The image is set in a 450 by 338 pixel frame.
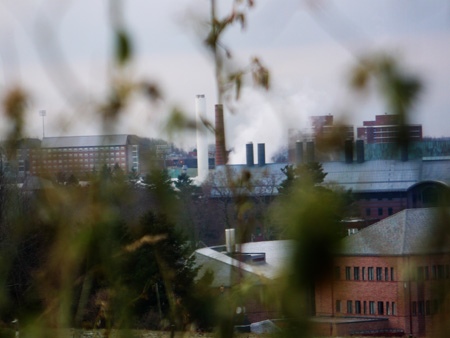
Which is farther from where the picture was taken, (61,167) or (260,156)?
(61,167)

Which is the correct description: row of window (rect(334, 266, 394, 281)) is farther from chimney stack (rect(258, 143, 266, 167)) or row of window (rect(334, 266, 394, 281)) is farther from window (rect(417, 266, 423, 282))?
chimney stack (rect(258, 143, 266, 167))

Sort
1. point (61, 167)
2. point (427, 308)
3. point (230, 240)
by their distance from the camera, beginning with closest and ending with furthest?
point (427, 308) < point (230, 240) < point (61, 167)

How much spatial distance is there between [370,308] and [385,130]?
0.48ft

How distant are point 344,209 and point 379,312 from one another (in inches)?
4.9

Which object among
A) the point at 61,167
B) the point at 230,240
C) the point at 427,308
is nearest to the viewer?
the point at 427,308

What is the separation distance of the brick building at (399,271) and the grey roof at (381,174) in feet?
0.07

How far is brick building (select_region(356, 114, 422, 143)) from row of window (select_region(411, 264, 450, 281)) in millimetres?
72

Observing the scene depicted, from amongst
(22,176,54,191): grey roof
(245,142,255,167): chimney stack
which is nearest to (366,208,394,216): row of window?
(245,142,255,167): chimney stack

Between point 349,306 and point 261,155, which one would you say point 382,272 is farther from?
point 261,155

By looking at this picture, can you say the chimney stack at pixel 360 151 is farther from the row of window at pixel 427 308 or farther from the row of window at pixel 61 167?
the row of window at pixel 61 167

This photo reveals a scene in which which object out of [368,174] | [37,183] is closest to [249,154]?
[368,174]

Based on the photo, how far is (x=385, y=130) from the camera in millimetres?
368

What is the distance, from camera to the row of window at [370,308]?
1.21 ft

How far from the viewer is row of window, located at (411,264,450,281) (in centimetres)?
33
